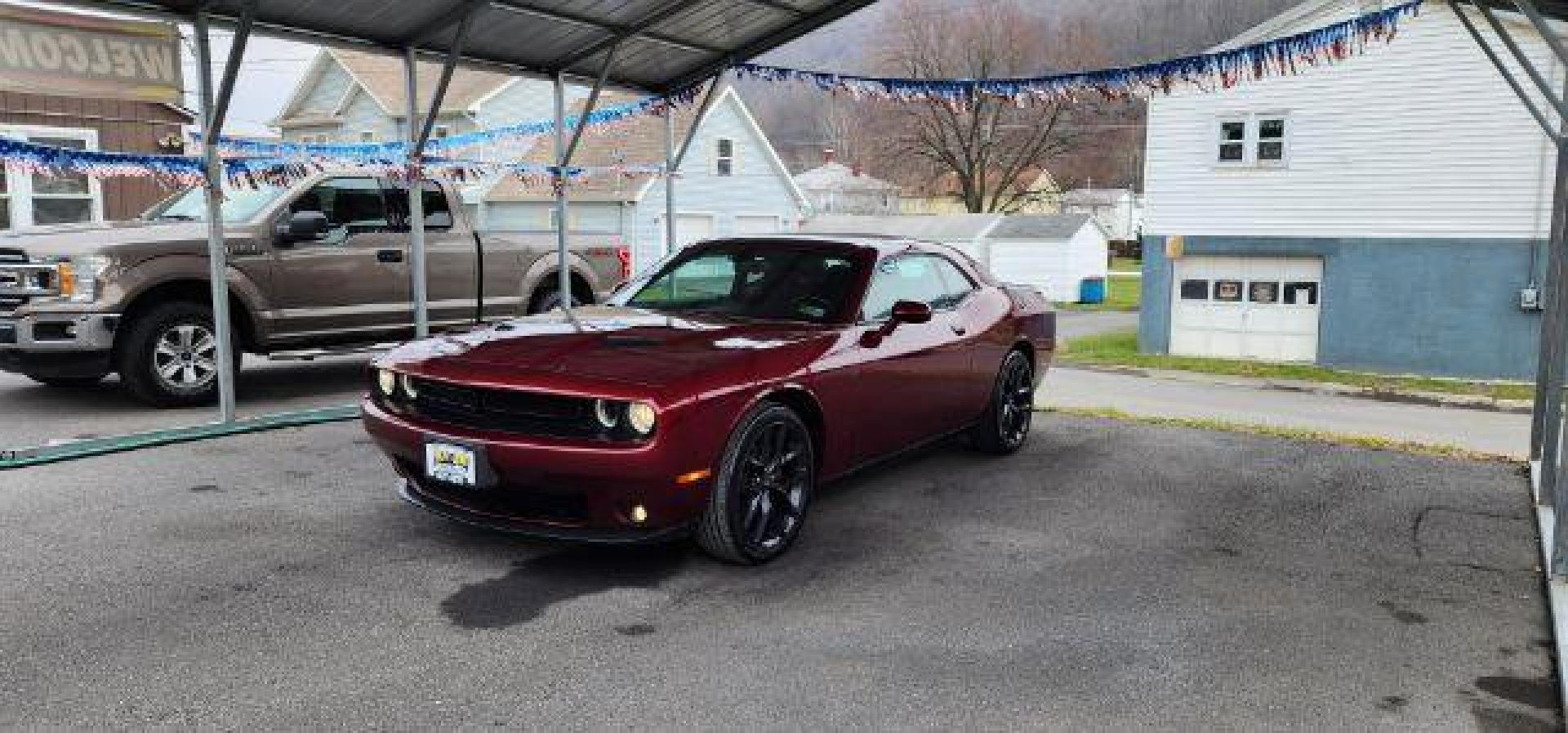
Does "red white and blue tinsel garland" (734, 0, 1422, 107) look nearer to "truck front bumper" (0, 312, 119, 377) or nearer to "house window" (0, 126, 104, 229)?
"truck front bumper" (0, 312, 119, 377)

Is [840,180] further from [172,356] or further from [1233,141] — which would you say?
[172,356]

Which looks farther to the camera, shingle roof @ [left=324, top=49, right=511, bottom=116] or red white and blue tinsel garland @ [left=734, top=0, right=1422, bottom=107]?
shingle roof @ [left=324, top=49, right=511, bottom=116]

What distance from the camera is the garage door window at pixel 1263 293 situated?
1836 centimetres

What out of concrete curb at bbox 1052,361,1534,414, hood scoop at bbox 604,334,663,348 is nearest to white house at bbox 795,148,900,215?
concrete curb at bbox 1052,361,1534,414

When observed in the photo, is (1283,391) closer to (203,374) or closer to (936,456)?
(936,456)

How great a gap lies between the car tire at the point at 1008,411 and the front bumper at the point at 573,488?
9.91ft

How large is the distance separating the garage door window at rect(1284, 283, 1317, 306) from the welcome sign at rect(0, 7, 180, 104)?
16718 mm

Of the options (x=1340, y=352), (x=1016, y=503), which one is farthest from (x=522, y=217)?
(x=1016, y=503)

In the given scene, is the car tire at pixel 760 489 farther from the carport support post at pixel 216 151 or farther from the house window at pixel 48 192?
the house window at pixel 48 192

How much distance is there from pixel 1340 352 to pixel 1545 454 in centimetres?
1271

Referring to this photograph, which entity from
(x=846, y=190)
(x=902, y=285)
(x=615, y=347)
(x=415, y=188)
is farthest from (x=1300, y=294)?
(x=846, y=190)

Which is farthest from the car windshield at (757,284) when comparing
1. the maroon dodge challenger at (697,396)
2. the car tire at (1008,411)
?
the car tire at (1008,411)

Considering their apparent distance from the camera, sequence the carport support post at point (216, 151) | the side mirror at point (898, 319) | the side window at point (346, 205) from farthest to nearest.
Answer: the side window at point (346, 205)
the carport support post at point (216, 151)
the side mirror at point (898, 319)

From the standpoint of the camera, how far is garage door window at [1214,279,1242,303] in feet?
61.4
